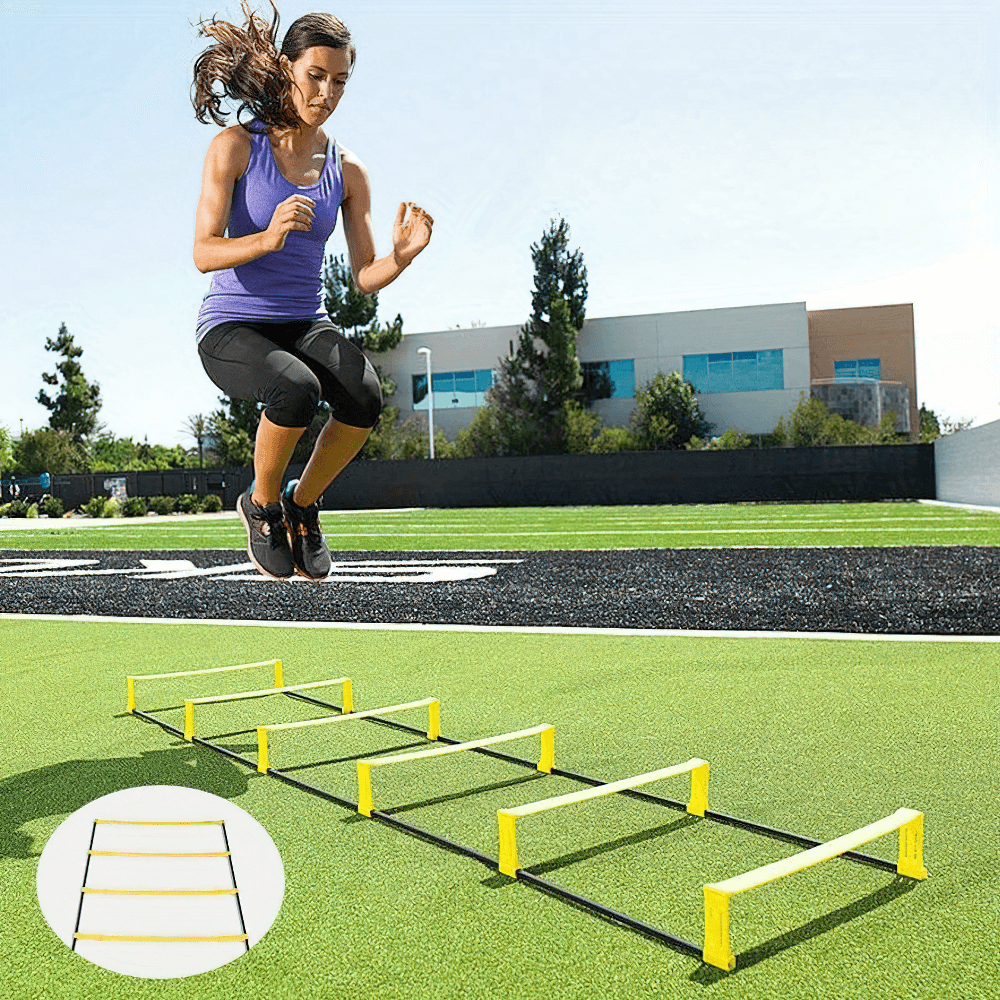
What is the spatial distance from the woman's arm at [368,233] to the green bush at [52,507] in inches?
1713

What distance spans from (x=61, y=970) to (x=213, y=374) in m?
2.57

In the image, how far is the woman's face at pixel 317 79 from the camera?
2.38 m

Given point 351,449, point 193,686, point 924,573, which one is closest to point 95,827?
point 351,449

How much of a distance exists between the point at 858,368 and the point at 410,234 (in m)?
61.9

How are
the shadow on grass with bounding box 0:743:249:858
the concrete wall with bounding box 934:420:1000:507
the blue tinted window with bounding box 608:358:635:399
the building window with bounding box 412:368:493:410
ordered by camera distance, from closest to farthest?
the shadow on grass with bounding box 0:743:249:858, the concrete wall with bounding box 934:420:1000:507, the blue tinted window with bounding box 608:358:635:399, the building window with bounding box 412:368:493:410

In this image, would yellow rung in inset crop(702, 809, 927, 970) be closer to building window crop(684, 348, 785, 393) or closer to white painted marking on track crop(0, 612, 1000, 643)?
white painted marking on track crop(0, 612, 1000, 643)

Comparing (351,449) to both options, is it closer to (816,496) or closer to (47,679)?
(47,679)

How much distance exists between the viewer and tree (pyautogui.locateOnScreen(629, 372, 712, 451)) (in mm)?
53656

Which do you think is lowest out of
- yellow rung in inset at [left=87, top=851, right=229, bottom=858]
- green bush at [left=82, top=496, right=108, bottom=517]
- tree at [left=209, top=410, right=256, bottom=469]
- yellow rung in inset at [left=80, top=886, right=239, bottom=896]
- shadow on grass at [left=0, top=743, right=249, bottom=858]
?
shadow on grass at [left=0, top=743, right=249, bottom=858]

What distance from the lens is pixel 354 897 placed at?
4.53 m

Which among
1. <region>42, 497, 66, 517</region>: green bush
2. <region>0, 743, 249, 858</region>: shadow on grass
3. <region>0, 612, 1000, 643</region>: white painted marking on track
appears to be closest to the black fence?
<region>42, 497, 66, 517</region>: green bush

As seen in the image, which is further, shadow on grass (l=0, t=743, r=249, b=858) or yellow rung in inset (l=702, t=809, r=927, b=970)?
shadow on grass (l=0, t=743, r=249, b=858)

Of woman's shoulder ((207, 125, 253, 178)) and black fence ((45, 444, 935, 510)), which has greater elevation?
woman's shoulder ((207, 125, 253, 178))

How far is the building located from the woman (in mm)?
49640
